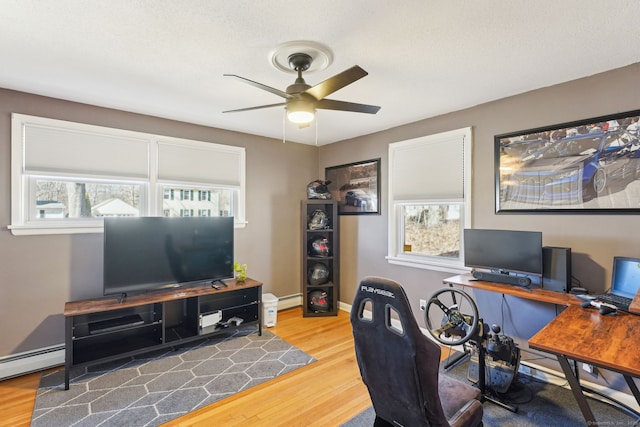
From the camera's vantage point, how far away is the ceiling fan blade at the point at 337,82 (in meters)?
1.82

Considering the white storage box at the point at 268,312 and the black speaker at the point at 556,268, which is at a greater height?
the black speaker at the point at 556,268

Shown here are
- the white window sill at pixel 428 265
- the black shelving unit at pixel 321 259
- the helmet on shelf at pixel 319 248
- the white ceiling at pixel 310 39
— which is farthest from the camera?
the helmet on shelf at pixel 319 248

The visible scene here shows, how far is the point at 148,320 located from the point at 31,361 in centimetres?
94

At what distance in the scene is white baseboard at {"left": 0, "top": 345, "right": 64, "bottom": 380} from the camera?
2744mm

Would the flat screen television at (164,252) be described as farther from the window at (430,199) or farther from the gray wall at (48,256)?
the window at (430,199)

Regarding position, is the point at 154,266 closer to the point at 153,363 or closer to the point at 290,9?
the point at 153,363

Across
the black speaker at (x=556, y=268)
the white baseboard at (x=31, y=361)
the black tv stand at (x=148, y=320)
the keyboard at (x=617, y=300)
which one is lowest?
the white baseboard at (x=31, y=361)

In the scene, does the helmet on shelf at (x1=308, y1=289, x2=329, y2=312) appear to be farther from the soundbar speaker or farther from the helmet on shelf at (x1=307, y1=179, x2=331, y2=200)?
the soundbar speaker

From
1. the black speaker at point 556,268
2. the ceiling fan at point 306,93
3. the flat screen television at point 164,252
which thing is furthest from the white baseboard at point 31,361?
the black speaker at point 556,268

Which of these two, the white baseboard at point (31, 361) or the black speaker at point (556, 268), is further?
the white baseboard at point (31, 361)

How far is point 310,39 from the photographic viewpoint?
6.43 ft

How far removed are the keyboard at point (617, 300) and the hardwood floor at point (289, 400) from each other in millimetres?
1780

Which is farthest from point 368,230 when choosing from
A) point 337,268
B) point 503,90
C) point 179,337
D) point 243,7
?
point 243,7

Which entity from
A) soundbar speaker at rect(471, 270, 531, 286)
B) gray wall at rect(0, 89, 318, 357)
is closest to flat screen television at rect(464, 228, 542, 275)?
soundbar speaker at rect(471, 270, 531, 286)
